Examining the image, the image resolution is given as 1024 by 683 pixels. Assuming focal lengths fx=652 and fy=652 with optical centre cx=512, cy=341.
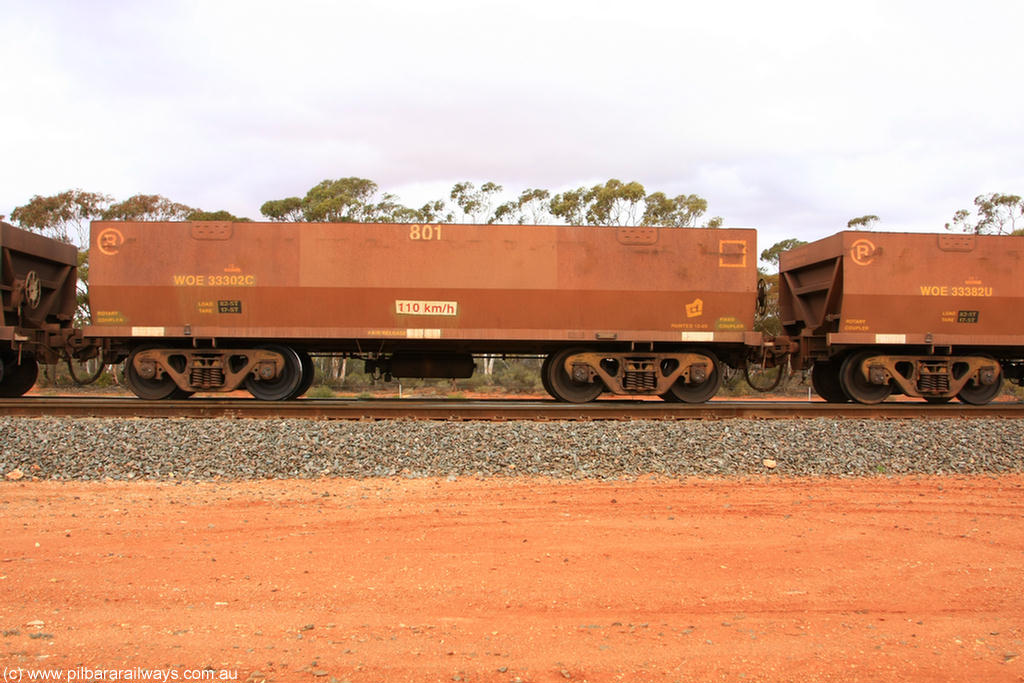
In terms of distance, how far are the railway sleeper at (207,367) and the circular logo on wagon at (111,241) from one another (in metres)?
1.67

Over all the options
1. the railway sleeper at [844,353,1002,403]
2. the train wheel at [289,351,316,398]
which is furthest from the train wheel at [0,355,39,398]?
the railway sleeper at [844,353,1002,403]

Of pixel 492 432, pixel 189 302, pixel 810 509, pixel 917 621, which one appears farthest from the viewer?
pixel 189 302

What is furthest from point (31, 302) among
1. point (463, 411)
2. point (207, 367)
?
point (463, 411)

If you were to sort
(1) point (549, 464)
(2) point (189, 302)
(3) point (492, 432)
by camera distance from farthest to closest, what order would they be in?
(2) point (189, 302) → (3) point (492, 432) → (1) point (549, 464)

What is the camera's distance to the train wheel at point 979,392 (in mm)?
→ 11039

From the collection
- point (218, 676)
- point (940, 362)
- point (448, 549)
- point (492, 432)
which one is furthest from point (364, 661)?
point (940, 362)

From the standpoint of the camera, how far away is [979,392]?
437 inches

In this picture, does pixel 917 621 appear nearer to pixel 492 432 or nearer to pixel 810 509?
pixel 810 509

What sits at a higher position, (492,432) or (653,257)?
(653,257)

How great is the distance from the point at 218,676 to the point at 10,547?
8.50 feet

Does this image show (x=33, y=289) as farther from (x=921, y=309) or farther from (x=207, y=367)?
(x=921, y=309)

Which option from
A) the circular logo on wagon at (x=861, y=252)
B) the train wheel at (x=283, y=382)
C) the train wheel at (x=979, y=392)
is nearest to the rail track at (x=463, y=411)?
the train wheel at (x=283, y=382)

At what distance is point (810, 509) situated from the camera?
17.9ft

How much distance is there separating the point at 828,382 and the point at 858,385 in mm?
939
